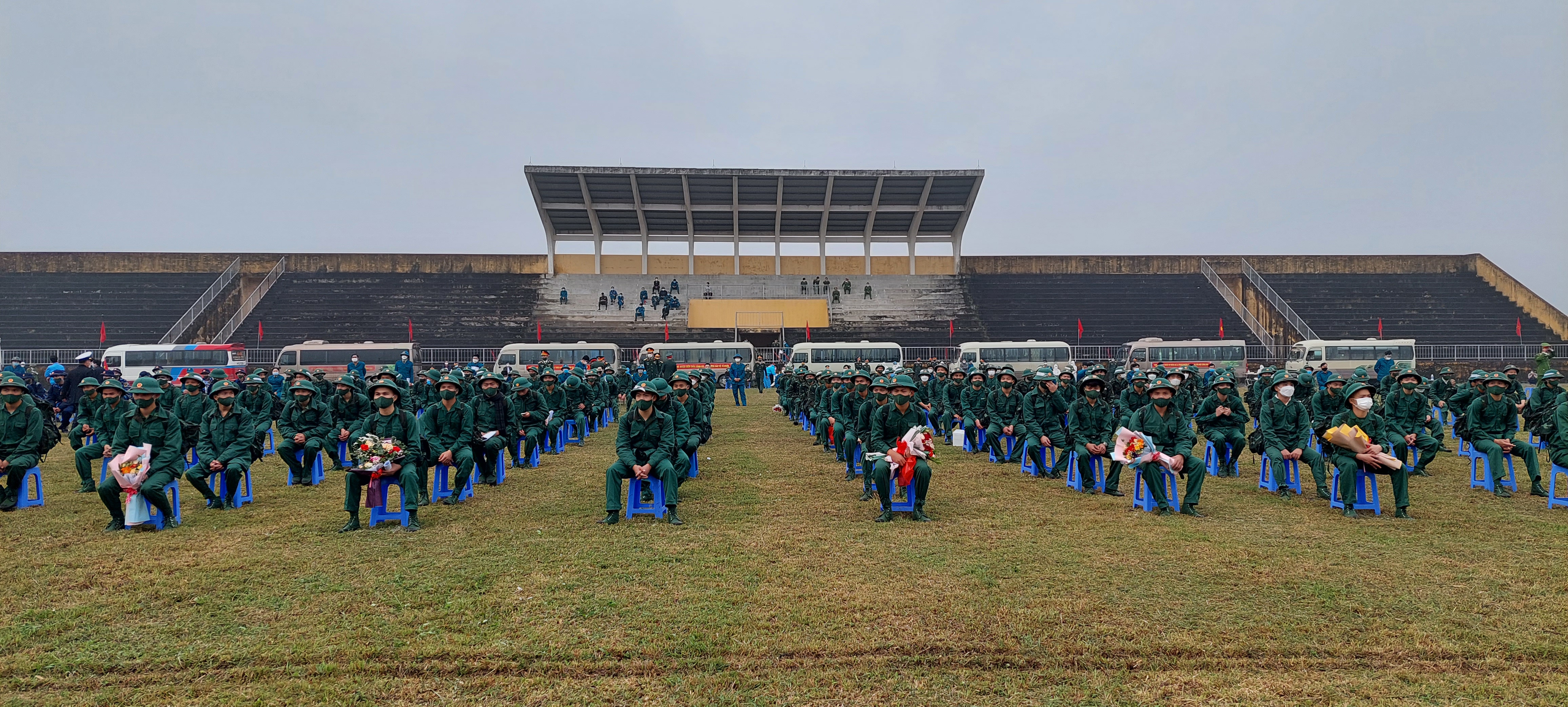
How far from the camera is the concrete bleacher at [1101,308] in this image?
39281 millimetres

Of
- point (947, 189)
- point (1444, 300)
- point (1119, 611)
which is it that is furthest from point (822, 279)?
point (1119, 611)

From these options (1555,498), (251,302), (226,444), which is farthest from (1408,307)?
(251,302)

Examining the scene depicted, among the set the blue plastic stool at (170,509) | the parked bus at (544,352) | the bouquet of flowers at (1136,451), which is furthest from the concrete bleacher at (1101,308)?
the blue plastic stool at (170,509)

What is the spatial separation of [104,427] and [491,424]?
411 cm

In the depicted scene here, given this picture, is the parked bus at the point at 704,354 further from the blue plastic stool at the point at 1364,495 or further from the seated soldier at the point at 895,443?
the blue plastic stool at the point at 1364,495

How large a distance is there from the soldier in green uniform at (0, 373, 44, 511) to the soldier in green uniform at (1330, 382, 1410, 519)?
13349 millimetres

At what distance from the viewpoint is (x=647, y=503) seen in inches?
322

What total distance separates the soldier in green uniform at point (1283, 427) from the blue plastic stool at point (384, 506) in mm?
9190

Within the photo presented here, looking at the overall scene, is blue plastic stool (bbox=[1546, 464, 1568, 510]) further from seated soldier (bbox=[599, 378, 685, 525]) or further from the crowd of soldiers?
seated soldier (bbox=[599, 378, 685, 525])

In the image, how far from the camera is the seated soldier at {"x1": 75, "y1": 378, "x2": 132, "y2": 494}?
336 inches

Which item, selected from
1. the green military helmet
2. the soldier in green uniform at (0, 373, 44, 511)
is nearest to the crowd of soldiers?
the green military helmet

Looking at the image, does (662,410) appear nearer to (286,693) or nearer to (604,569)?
(604,569)

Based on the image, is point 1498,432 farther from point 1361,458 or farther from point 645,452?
point 645,452

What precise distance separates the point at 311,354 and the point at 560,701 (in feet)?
109
